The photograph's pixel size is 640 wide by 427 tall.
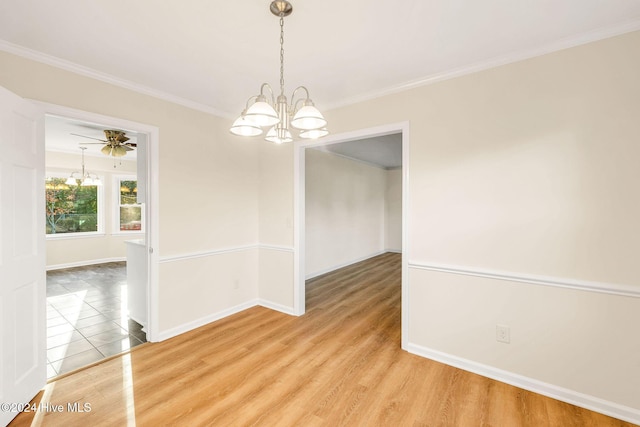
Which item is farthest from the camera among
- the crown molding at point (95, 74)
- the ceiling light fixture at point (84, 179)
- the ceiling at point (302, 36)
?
the ceiling light fixture at point (84, 179)

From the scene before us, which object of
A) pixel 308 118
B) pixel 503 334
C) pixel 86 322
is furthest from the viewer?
pixel 86 322

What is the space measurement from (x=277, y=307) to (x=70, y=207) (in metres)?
6.08

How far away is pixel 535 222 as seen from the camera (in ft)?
6.87

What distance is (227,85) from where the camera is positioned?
2.72 metres

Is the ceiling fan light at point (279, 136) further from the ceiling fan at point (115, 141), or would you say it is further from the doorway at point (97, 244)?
the ceiling fan at point (115, 141)

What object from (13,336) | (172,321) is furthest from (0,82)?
(172,321)

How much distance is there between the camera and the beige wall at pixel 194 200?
2.58 meters

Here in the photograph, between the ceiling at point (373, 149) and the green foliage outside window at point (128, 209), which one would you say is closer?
the ceiling at point (373, 149)

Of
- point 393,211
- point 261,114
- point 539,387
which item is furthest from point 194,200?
point 393,211

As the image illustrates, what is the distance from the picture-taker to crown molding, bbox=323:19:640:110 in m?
1.83

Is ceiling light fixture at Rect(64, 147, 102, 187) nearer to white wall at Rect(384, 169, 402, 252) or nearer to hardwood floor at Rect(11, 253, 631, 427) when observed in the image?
hardwood floor at Rect(11, 253, 631, 427)

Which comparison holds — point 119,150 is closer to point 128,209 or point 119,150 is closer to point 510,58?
point 128,209

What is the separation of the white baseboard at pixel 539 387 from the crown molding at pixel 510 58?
8.06 ft

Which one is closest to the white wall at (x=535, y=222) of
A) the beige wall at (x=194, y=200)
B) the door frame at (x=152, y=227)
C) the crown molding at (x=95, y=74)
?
the beige wall at (x=194, y=200)
